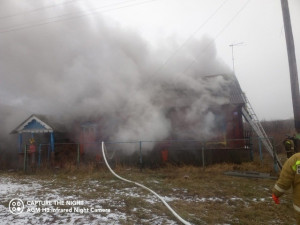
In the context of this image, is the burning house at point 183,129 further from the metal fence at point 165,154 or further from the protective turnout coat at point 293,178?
the protective turnout coat at point 293,178

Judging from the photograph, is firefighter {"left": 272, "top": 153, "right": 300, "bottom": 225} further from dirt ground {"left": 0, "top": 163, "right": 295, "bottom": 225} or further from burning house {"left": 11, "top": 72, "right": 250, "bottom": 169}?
burning house {"left": 11, "top": 72, "right": 250, "bottom": 169}

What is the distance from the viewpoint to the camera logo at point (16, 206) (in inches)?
183

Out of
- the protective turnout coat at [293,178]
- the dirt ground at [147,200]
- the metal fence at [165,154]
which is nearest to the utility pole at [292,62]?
the dirt ground at [147,200]

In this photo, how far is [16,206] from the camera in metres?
4.96

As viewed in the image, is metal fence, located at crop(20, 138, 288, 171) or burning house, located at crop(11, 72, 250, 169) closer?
metal fence, located at crop(20, 138, 288, 171)

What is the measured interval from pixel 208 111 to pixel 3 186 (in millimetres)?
9542

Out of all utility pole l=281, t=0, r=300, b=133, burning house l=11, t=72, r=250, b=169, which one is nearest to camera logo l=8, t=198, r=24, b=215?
burning house l=11, t=72, r=250, b=169

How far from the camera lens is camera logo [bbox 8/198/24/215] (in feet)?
15.2

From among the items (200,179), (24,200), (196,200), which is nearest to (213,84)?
(200,179)

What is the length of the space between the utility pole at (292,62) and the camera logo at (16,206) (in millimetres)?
6763

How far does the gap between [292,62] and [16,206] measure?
8.01m

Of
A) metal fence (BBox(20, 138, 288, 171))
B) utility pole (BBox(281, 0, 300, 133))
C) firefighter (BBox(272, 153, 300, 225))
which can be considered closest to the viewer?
firefighter (BBox(272, 153, 300, 225))

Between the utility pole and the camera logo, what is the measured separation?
6763mm

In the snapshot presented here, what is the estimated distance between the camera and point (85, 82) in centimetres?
1261
